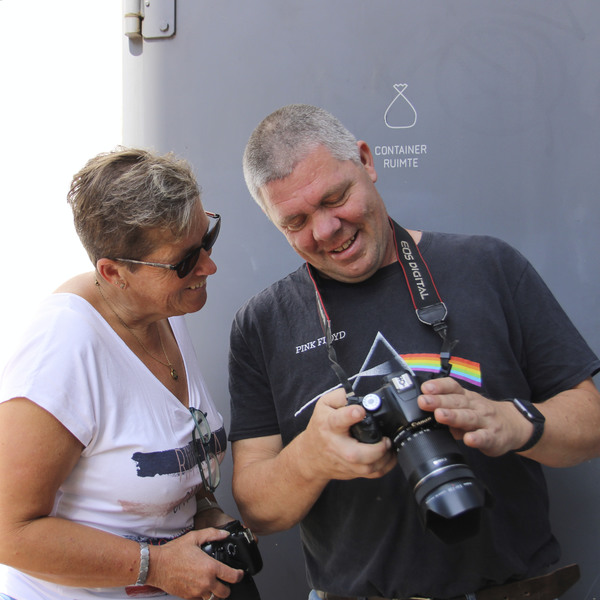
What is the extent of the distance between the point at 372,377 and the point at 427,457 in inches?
14.0

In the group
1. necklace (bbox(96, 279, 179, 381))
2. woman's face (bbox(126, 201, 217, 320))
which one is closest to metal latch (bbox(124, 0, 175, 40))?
woman's face (bbox(126, 201, 217, 320))

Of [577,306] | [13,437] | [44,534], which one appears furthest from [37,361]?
[577,306]

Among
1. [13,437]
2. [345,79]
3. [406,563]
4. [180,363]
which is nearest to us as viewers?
[13,437]

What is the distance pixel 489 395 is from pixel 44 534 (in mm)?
1009

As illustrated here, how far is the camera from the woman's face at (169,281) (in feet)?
5.01

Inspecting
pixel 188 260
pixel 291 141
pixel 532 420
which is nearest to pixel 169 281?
pixel 188 260

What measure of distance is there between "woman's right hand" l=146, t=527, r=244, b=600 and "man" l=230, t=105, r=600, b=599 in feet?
0.65

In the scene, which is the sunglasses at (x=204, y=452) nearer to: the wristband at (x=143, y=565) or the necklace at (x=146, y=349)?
the necklace at (x=146, y=349)

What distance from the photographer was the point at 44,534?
49.7 inches

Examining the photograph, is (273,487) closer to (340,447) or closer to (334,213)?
(340,447)

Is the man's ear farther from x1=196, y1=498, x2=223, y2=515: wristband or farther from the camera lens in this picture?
x1=196, y1=498, x2=223, y2=515: wristband

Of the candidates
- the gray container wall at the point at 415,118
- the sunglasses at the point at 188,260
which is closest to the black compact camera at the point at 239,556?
the gray container wall at the point at 415,118

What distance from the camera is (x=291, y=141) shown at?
1548 mm

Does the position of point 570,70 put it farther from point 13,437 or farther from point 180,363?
point 13,437
